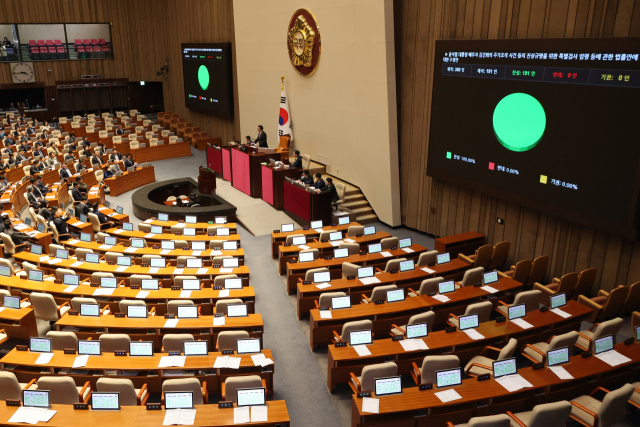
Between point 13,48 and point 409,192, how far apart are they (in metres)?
Result: 22.6

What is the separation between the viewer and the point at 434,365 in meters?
6.07

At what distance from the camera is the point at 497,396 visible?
223 inches

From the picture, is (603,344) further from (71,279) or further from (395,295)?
(71,279)

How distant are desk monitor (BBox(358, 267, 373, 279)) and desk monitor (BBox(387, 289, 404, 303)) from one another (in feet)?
3.37

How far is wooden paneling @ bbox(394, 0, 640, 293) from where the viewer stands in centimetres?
865

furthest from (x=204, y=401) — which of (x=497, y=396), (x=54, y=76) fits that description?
(x=54, y=76)

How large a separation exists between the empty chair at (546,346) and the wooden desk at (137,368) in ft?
11.3

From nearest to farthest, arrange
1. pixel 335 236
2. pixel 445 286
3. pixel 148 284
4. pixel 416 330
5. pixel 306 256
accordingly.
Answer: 1. pixel 416 330
2. pixel 445 286
3. pixel 148 284
4. pixel 306 256
5. pixel 335 236

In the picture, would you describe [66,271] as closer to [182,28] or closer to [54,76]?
[182,28]

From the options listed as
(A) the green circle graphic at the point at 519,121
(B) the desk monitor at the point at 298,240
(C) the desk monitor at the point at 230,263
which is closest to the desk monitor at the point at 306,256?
(B) the desk monitor at the point at 298,240

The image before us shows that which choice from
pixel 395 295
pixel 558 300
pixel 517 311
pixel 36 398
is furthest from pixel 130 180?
pixel 558 300

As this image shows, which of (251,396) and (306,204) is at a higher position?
(251,396)

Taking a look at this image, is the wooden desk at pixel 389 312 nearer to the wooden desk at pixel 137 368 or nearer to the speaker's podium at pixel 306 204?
the wooden desk at pixel 137 368

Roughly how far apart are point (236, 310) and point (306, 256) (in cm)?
258
